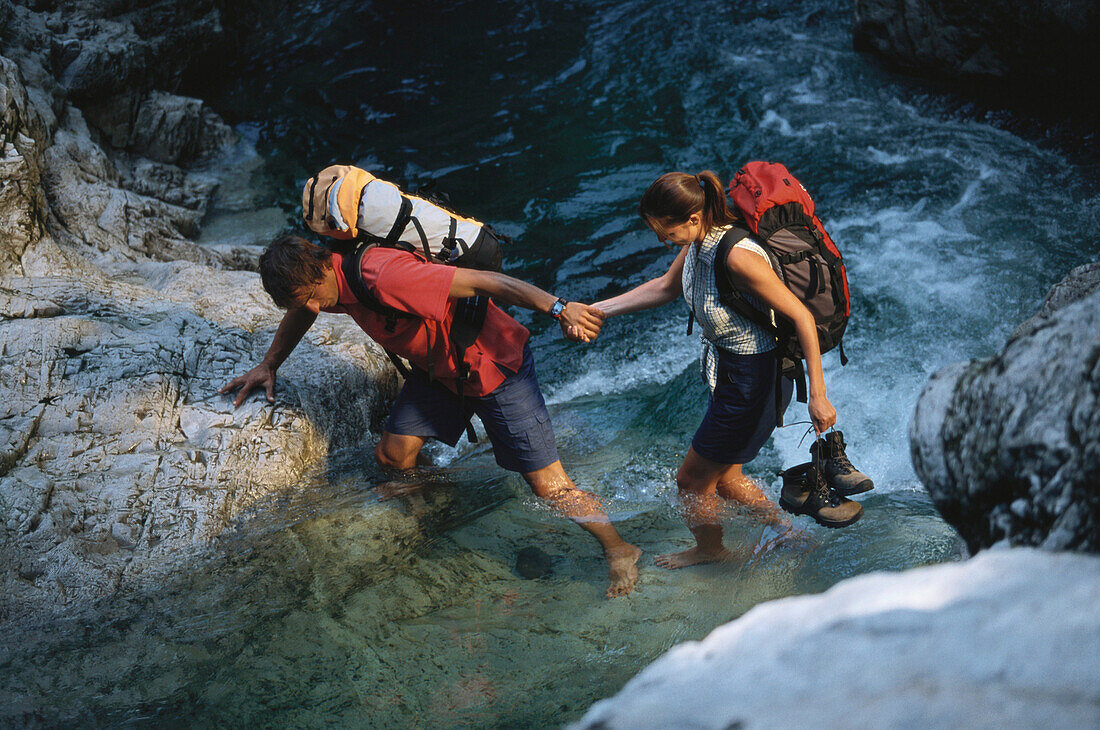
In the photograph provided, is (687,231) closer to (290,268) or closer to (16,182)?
(290,268)

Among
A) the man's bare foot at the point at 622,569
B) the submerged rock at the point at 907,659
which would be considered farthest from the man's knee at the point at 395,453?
the submerged rock at the point at 907,659

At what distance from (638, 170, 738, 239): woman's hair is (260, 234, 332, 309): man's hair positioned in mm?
1511

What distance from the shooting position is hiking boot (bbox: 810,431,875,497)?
3330 mm

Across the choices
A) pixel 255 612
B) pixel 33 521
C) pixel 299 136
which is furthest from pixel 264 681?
pixel 299 136

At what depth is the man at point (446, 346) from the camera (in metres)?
3.53

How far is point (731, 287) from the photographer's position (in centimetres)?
332

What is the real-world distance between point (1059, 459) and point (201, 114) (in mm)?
10937

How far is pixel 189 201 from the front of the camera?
30.0 ft

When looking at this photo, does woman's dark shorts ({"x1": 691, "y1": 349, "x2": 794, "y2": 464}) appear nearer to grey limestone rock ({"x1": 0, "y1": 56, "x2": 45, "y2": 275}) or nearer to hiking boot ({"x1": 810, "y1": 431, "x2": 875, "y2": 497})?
hiking boot ({"x1": 810, "y1": 431, "x2": 875, "y2": 497})

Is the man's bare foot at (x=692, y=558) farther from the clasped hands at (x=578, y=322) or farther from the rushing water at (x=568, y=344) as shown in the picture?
the clasped hands at (x=578, y=322)

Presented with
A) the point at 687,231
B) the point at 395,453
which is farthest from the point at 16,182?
the point at 687,231

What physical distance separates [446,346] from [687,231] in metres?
1.30

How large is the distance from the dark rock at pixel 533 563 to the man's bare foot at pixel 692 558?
57 centimetres

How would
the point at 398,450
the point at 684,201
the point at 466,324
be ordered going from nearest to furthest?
the point at 684,201 → the point at 466,324 → the point at 398,450
